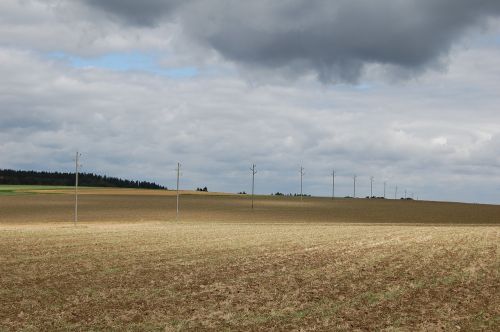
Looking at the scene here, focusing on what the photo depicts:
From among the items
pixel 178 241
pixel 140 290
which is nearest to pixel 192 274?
pixel 140 290

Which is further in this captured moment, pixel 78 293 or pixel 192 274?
pixel 192 274

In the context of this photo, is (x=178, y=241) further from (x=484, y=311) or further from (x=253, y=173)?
(x=253, y=173)

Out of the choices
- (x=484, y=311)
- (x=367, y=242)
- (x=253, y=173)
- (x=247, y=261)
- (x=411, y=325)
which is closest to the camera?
(x=411, y=325)

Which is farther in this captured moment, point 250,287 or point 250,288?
point 250,287

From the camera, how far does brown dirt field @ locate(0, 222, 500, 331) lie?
1639cm

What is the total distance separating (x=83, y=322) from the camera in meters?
16.5

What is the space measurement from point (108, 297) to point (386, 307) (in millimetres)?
8970

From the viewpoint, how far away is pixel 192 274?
23672mm

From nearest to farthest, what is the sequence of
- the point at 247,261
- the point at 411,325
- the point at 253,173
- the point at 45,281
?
1. the point at 411,325
2. the point at 45,281
3. the point at 247,261
4. the point at 253,173

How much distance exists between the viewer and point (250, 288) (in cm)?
2064

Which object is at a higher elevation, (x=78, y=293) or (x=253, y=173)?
(x=253, y=173)

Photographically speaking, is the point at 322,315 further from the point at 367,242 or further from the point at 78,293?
the point at 367,242

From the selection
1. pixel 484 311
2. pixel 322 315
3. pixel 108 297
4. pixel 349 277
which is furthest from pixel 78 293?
pixel 484 311

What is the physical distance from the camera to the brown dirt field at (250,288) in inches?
645
